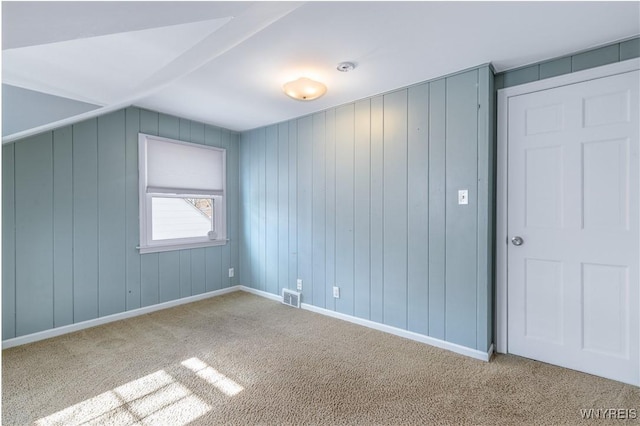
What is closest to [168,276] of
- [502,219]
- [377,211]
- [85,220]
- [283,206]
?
[85,220]

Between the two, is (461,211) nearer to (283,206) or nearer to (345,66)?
(345,66)

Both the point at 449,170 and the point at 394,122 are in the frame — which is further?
the point at 394,122

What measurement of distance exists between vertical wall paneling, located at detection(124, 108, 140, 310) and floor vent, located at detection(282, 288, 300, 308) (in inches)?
63.9

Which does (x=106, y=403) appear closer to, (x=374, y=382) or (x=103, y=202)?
(x=374, y=382)

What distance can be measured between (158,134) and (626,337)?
4584 millimetres

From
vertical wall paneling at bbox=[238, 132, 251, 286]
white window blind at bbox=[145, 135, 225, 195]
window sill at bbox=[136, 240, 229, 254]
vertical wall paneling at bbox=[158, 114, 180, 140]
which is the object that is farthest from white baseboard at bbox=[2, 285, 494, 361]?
vertical wall paneling at bbox=[158, 114, 180, 140]

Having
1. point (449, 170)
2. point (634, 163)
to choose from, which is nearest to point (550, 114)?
point (634, 163)

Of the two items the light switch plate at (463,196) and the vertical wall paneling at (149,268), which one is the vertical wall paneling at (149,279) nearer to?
the vertical wall paneling at (149,268)

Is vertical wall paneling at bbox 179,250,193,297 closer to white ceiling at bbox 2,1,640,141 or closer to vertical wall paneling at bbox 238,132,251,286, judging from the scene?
vertical wall paneling at bbox 238,132,251,286

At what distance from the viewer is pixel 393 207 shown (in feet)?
10.0

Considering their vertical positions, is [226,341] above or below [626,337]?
below

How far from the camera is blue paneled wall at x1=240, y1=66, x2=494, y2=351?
260 cm

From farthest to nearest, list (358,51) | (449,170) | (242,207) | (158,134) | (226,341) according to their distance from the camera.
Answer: (242,207), (158,134), (226,341), (449,170), (358,51)

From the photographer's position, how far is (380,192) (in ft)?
10.3
